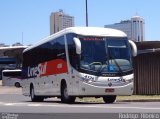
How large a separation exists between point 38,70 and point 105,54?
693cm

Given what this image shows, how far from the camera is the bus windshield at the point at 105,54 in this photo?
66.2 feet

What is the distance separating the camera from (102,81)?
66.4ft

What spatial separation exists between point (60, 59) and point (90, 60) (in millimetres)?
2290

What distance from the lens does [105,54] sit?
20.4 meters

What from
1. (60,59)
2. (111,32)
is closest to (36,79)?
Result: (60,59)

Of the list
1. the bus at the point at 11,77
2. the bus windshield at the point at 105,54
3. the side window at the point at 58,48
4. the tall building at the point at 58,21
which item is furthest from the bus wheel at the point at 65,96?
the bus at the point at 11,77

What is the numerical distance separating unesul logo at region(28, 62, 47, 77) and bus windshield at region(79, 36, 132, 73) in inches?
192

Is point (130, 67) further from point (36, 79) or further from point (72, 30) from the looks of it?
point (36, 79)

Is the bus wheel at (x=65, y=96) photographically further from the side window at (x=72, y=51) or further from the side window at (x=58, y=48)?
the side window at (x=72, y=51)

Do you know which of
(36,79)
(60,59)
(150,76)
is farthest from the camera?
(150,76)

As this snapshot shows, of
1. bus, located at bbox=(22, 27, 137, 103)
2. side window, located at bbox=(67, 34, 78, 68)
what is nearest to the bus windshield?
bus, located at bbox=(22, 27, 137, 103)

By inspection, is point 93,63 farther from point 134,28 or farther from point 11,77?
point 11,77

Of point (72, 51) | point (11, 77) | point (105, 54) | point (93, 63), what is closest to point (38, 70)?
point (72, 51)

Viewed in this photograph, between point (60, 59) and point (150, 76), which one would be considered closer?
point (60, 59)
